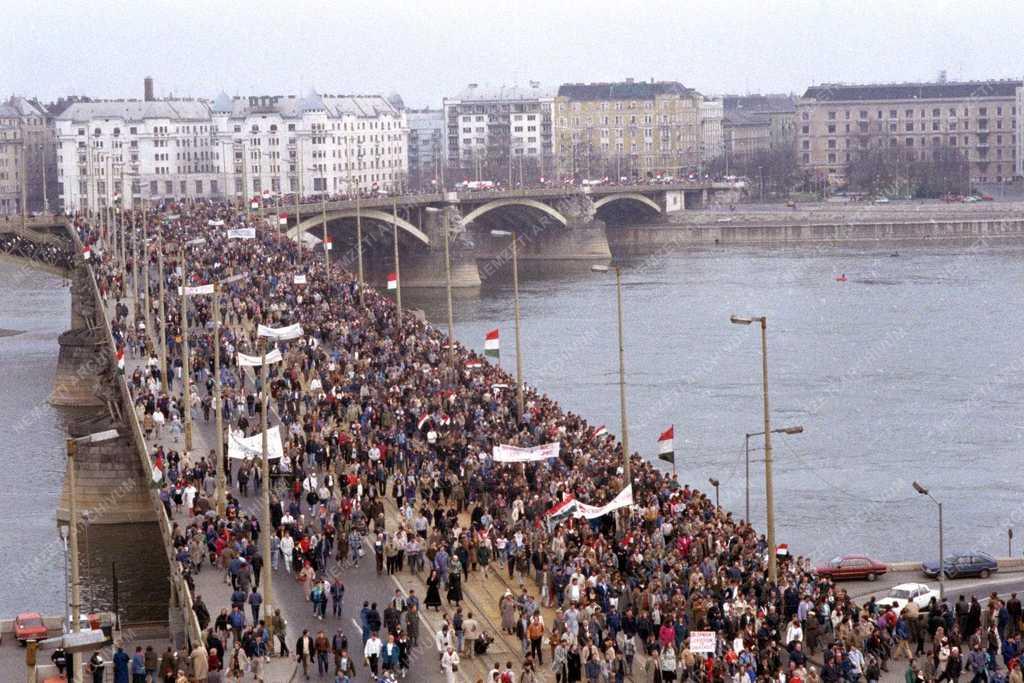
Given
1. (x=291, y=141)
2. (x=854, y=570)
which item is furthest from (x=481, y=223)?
(x=854, y=570)

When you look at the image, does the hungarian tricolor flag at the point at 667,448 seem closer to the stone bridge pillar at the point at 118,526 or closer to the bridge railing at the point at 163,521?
the bridge railing at the point at 163,521

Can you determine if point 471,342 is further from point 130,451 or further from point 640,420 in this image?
point 130,451

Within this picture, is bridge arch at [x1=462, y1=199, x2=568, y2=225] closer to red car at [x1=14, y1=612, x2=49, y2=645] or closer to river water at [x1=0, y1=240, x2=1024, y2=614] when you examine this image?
river water at [x1=0, y1=240, x2=1024, y2=614]

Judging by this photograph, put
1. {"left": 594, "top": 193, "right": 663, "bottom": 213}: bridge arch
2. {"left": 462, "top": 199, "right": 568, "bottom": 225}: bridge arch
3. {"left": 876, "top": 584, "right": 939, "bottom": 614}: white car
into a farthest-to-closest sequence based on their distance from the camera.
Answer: {"left": 594, "top": 193, "right": 663, "bottom": 213}: bridge arch, {"left": 462, "top": 199, "right": 568, "bottom": 225}: bridge arch, {"left": 876, "top": 584, "right": 939, "bottom": 614}: white car

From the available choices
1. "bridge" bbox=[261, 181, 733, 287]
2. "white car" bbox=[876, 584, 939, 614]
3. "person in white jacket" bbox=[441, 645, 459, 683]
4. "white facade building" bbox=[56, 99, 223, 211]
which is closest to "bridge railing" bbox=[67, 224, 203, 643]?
"person in white jacket" bbox=[441, 645, 459, 683]

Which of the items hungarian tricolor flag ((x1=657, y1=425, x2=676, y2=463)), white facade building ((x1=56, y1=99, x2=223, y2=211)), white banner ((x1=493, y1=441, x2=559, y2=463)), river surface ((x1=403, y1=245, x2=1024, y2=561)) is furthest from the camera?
white facade building ((x1=56, y1=99, x2=223, y2=211))

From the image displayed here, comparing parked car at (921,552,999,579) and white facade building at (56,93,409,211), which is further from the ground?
white facade building at (56,93,409,211)

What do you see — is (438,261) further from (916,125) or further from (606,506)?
(916,125)

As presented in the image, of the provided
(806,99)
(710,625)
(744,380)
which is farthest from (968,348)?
(806,99)
